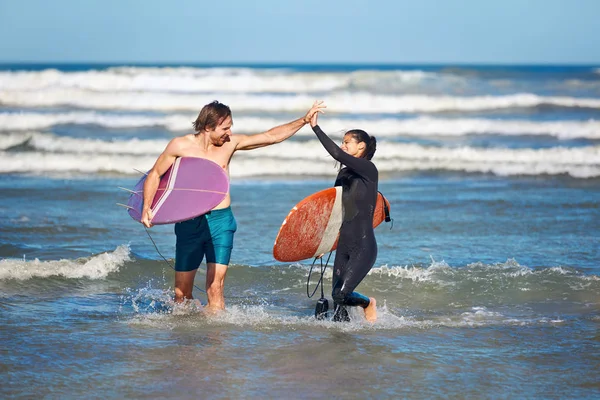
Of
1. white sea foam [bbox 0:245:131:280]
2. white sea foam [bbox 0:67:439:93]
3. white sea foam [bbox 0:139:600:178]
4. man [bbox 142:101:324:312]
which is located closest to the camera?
man [bbox 142:101:324:312]

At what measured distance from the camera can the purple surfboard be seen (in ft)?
19.1

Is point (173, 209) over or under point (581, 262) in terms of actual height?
over

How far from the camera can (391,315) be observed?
6.40 m

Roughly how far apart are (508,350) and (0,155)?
15.4 meters

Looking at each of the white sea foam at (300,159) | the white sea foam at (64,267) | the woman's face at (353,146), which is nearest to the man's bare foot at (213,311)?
the woman's face at (353,146)

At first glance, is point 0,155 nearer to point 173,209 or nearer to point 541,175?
point 541,175

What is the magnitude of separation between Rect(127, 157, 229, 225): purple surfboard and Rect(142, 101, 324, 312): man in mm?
69

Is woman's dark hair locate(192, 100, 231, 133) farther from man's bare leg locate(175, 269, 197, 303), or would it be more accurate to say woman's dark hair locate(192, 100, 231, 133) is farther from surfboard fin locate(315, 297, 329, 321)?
surfboard fin locate(315, 297, 329, 321)

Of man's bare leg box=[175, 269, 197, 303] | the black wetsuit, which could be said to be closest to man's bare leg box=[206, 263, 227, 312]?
man's bare leg box=[175, 269, 197, 303]

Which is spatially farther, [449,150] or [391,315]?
[449,150]

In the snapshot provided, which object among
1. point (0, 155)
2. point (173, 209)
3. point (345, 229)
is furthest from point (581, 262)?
point (0, 155)

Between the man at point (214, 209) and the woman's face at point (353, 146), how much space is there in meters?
0.32

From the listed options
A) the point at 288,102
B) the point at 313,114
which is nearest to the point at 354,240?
the point at 313,114

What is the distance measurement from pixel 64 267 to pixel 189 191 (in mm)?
2357
